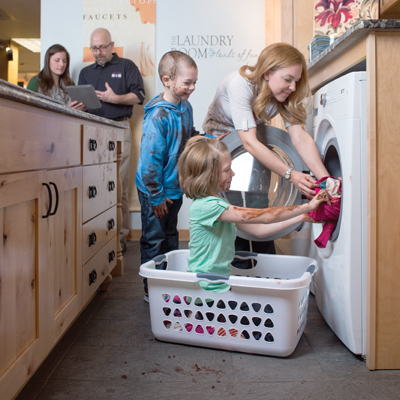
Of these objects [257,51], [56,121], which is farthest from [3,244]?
[257,51]

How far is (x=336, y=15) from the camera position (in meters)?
1.91

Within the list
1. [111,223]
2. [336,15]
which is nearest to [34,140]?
[111,223]

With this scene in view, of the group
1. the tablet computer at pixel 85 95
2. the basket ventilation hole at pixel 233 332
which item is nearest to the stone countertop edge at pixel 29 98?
the basket ventilation hole at pixel 233 332

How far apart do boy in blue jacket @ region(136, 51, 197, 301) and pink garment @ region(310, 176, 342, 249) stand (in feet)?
2.05

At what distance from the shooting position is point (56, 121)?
50.1 inches

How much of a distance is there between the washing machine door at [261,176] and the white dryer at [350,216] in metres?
0.36

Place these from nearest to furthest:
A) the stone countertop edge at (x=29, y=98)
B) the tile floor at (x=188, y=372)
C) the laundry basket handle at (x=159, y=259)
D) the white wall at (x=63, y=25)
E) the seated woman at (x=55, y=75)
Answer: the stone countertop edge at (x=29, y=98) < the tile floor at (x=188, y=372) < the laundry basket handle at (x=159, y=259) < the seated woman at (x=55, y=75) < the white wall at (x=63, y=25)

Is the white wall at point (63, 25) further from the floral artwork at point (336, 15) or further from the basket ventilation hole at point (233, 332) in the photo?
the basket ventilation hole at point (233, 332)

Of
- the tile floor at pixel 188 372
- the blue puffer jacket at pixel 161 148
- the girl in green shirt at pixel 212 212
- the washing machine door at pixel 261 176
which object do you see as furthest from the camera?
the washing machine door at pixel 261 176

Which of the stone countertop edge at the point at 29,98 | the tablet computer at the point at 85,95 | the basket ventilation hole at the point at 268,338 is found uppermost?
the tablet computer at the point at 85,95

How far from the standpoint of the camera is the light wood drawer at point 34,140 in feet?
3.05

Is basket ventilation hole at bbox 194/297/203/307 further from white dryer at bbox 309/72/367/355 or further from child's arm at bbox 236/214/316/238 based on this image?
white dryer at bbox 309/72/367/355

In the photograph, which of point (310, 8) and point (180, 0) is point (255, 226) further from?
point (180, 0)

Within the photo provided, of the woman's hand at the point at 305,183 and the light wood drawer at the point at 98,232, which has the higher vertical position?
the woman's hand at the point at 305,183
